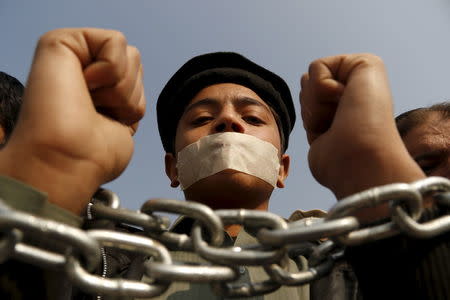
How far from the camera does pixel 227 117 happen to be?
2.18 m

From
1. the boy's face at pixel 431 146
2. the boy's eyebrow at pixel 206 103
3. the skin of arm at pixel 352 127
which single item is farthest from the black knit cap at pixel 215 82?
the skin of arm at pixel 352 127

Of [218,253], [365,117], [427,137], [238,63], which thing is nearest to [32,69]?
[218,253]

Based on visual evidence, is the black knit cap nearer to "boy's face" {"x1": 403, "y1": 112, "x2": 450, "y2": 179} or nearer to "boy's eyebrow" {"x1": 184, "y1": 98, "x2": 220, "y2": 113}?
"boy's eyebrow" {"x1": 184, "y1": 98, "x2": 220, "y2": 113}

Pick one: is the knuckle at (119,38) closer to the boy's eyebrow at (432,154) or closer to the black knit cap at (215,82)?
the black knit cap at (215,82)

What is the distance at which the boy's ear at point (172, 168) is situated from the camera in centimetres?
249

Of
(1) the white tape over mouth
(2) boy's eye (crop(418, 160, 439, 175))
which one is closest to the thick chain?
(1) the white tape over mouth

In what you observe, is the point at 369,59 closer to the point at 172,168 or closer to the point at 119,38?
the point at 119,38

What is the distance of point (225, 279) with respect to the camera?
87 centimetres

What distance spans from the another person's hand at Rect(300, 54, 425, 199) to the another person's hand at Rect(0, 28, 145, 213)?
493mm

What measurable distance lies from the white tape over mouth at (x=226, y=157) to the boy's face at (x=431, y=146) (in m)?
0.77

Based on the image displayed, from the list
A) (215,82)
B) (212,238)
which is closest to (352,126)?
(212,238)

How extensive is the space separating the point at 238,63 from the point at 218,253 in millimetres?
1886

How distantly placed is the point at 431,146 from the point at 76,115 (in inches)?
75.1

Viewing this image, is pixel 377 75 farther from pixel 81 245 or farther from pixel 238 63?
pixel 238 63
